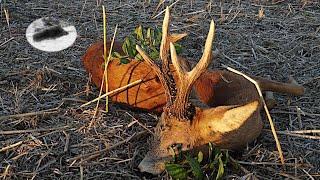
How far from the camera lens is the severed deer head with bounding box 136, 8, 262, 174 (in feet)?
8.41

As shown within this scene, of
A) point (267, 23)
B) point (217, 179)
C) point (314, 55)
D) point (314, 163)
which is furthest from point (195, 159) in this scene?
point (267, 23)

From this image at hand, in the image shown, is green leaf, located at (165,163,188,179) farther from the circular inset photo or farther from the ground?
the circular inset photo

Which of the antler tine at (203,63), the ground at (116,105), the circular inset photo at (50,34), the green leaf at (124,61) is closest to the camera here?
the antler tine at (203,63)

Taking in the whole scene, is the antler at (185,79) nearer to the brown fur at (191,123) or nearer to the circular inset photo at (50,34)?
the brown fur at (191,123)

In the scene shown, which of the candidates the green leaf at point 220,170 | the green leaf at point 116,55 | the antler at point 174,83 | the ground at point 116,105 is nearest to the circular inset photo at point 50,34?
the ground at point 116,105

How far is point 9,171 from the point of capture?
2.69m

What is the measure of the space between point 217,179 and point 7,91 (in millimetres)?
1653

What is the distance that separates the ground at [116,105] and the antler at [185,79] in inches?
14.8

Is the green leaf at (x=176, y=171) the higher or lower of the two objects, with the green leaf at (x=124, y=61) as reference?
lower

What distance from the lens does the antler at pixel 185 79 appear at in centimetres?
248

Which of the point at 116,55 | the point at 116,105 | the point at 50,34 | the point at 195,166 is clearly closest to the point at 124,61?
the point at 116,55

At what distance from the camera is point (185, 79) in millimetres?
2543

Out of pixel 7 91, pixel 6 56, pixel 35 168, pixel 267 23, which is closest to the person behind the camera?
pixel 35 168

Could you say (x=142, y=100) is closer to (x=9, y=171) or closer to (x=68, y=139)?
(x=68, y=139)
